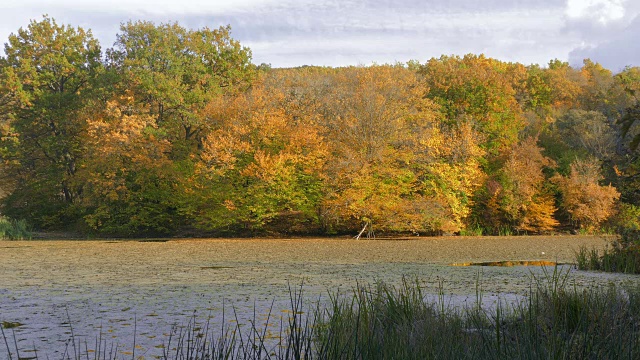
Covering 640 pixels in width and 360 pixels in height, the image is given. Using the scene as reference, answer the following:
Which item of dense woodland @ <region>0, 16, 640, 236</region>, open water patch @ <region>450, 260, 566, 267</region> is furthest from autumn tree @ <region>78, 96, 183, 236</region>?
open water patch @ <region>450, 260, 566, 267</region>

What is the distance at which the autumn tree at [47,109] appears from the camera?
30172mm

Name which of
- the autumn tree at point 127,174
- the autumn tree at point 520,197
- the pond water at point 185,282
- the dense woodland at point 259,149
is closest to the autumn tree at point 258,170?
the dense woodland at point 259,149

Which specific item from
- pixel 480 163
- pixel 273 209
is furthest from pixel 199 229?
pixel 480 163

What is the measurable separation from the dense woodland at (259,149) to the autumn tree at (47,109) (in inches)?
3.5

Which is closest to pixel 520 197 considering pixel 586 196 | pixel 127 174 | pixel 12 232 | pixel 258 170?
pixel 586 196

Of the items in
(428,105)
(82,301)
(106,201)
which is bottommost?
(82,301)

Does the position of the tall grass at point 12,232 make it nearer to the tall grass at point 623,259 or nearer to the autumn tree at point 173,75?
the autumn tree at point 173,75

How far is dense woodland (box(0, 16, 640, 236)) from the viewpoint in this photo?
2534cm

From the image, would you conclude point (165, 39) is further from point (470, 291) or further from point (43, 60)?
point (470, 291)

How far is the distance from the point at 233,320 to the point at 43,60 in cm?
2660

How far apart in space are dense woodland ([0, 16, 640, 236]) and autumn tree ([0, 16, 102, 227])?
0.29ft

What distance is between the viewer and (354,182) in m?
24.6

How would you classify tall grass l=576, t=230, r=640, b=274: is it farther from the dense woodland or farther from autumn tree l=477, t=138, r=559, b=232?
autumn tree l=477, t=138, r=559, b=232

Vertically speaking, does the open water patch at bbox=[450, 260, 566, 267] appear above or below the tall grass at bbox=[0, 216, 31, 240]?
below
